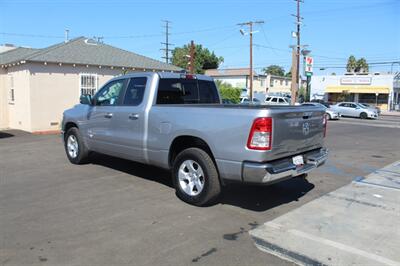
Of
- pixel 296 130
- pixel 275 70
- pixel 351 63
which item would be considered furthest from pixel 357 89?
pixel 275 70

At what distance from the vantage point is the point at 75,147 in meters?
8.59

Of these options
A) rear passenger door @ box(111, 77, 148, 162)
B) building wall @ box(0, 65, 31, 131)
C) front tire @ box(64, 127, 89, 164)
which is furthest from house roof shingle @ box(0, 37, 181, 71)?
rear passenger door @ box(111, 77, 148, 162)

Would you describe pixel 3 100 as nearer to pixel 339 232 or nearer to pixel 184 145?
pixel 184 145

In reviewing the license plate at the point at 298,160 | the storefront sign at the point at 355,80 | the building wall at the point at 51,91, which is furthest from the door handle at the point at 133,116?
the storefront sign at the point at 355,80

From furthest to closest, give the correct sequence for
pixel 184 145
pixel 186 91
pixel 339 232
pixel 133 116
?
pixel 186 91, pixel 133 116, pixel 184 145, pixel 339 232

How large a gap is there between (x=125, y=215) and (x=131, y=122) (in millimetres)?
2029

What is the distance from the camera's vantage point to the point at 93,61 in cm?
1798

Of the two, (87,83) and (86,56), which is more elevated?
(86,56)

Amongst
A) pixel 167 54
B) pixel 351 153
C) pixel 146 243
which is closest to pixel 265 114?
pixel 146 243

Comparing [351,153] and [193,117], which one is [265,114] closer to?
[193,117]

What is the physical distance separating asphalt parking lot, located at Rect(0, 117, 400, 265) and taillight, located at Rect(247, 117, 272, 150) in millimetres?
1057

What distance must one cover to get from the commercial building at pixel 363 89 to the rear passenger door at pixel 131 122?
51.4 metres

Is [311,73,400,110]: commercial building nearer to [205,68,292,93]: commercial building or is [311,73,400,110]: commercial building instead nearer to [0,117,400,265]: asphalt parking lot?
[205,68,292,93]: commercial building

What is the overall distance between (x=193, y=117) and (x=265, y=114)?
3.99 feet
